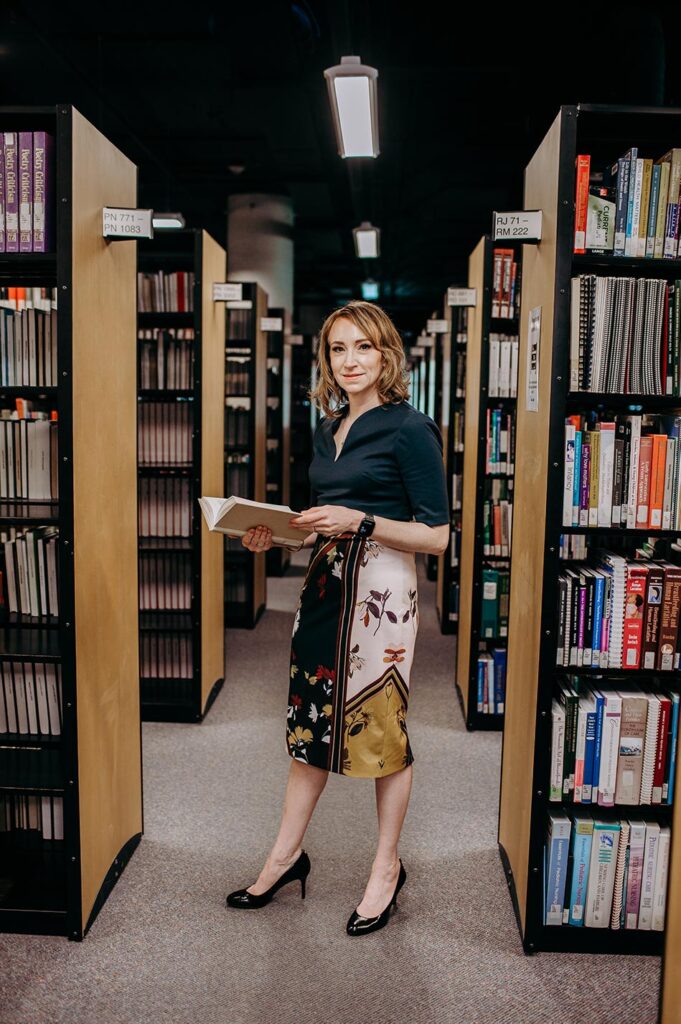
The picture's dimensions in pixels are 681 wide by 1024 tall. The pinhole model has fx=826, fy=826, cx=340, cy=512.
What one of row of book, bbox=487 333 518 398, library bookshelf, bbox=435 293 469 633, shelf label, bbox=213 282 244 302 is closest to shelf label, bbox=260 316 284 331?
library bookshelf, bbox=435 293 469 633

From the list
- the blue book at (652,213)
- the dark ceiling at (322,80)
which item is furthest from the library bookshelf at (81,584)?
the dark ceiling at (322,80)

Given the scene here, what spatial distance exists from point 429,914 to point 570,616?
1.03 m

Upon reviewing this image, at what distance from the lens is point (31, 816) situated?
263 centimetres

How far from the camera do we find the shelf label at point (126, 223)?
7.76 ft

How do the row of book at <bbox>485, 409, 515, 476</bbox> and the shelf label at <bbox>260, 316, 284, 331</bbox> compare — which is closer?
the row of book at <bbox>485, 409, 515, 476</bbox>

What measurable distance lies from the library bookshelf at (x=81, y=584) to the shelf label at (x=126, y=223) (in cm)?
5

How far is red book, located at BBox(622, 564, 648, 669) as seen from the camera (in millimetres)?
2297

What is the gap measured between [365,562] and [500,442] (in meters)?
2.10

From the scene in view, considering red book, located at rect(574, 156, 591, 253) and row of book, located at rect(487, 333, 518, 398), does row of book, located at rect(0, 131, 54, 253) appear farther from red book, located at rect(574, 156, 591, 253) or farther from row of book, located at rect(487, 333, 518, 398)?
row of book, located at rect(487, 333, 518, 398)

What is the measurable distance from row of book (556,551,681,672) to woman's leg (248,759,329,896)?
81 centimetres

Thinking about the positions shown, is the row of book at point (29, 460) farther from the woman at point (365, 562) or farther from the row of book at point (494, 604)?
the row of book at point (494, 604)

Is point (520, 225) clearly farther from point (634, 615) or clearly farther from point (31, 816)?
point (31, 816)

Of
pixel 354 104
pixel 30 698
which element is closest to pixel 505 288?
pixel 354 104

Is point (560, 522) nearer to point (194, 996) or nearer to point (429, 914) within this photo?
point (429, 914)
